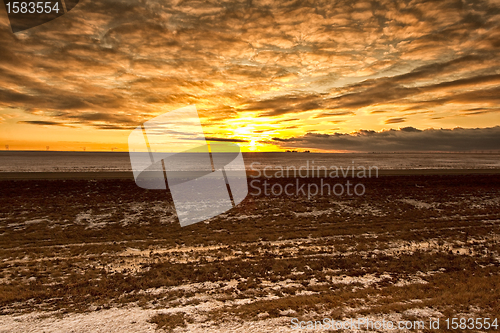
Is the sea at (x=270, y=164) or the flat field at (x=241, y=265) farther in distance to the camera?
the sea at (x=270, y=164)

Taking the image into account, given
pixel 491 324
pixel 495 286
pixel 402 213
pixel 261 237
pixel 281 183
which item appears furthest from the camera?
pixel 281 183

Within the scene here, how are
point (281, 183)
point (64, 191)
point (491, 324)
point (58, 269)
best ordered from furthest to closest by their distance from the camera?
point (281, 183), point (64, 191), point (58, 269), point (491, 324)

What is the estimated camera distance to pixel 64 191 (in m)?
24.1

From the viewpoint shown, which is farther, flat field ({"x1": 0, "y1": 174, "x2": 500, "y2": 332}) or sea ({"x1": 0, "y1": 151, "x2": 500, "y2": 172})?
sea ({"x1": 0, "y1": 151, "x2": 500, "y2": 172})

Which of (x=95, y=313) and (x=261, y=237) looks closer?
(x=95, y=313)

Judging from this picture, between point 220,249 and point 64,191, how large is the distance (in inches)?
806

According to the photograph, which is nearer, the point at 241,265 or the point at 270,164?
the point at 241,265

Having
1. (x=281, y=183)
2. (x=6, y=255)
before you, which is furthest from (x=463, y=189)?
(x=6, y=255)

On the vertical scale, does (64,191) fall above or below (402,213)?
above

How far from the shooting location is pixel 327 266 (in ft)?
32.6

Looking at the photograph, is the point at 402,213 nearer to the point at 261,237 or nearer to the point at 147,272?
the point at 261,237

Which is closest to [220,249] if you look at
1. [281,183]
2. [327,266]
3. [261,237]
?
[261,237]

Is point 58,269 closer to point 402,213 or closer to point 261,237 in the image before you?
point 261,237

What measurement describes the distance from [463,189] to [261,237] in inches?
1031
